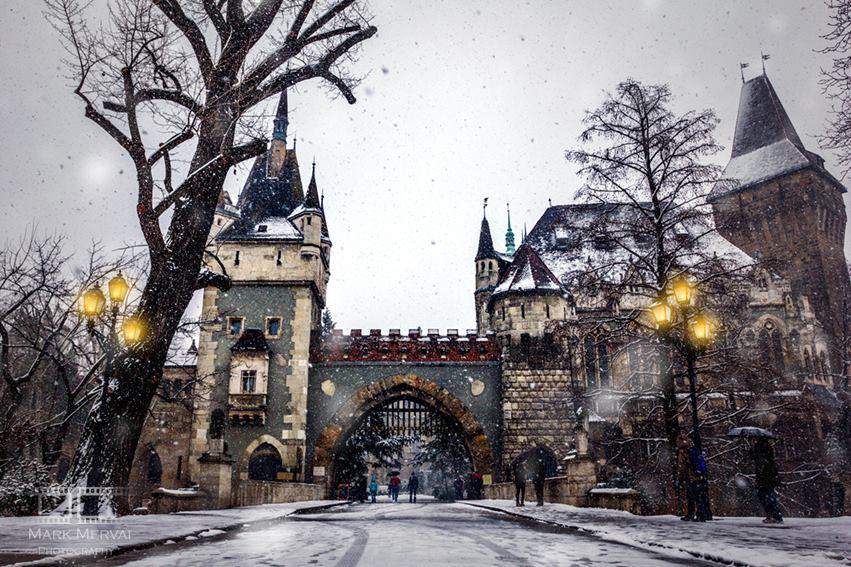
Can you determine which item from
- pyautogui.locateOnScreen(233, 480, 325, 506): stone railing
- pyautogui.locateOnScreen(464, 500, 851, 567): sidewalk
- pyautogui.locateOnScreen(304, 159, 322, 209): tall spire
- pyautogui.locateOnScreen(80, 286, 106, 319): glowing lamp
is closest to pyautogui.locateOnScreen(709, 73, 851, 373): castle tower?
pyautogui.locateOnScreen(304, 159, 322, 209): tall spire

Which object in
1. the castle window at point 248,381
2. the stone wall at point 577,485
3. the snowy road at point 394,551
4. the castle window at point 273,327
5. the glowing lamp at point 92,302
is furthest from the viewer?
the castle window at point 273,327

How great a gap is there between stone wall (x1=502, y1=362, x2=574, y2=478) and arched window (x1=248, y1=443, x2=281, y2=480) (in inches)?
378

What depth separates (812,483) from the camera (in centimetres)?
2747

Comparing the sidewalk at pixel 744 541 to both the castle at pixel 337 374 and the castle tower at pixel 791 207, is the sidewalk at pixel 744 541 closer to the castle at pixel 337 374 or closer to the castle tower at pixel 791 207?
the castle at pixel 337 374

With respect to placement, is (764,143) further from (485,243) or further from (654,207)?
(654,207)

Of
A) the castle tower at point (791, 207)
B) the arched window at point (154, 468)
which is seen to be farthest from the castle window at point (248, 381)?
the castle tower at point (791, 207)

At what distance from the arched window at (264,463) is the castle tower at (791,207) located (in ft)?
106

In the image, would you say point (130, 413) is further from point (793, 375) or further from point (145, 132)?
point (793, 375)

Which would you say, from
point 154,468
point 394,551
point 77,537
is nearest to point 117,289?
point 77,537

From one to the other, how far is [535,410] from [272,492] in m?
11.6

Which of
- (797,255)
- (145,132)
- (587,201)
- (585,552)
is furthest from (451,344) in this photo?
(797,255)

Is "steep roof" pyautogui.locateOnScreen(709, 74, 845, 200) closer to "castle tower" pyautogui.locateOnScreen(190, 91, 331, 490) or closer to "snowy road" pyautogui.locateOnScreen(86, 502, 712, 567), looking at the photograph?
"castle tower" pyautogui.locateOnScreen(190, 91, 331, 490)

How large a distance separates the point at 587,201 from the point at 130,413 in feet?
36.2

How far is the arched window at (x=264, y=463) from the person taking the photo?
83.3ft
